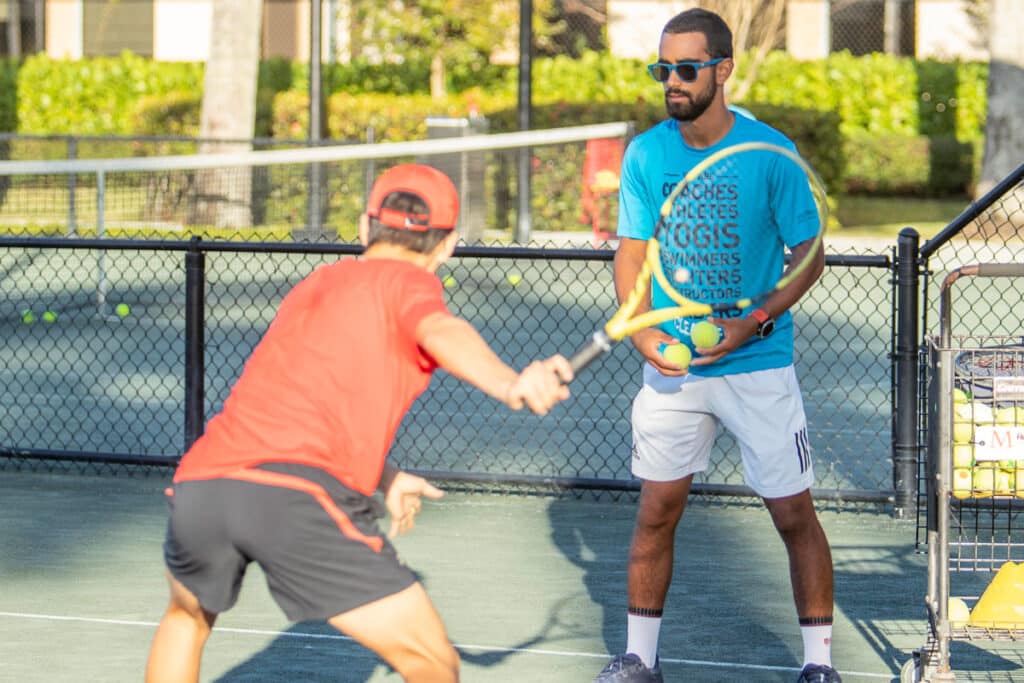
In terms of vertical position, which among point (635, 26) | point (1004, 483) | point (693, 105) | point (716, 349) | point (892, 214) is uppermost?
point (635, 26)

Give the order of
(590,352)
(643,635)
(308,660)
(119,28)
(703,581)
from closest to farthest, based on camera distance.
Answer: (590,352) → (643,635) → (308,660) → (703,581) → (119,28)

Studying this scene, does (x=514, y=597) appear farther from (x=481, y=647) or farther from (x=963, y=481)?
(x=963, y=481)

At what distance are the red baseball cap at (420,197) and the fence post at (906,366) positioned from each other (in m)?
3.85

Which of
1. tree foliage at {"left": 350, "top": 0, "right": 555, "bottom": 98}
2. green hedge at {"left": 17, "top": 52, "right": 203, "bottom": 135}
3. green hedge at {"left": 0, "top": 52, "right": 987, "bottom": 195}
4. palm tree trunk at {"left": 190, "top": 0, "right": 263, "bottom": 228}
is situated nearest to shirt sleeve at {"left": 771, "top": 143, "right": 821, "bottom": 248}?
palm tree trunk at {"left": 190, "top": 0, "right": 263, "bottom": 228}

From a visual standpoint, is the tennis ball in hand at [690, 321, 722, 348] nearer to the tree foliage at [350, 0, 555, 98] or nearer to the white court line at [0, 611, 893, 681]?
the white court line at [0, 611, 893, 681]

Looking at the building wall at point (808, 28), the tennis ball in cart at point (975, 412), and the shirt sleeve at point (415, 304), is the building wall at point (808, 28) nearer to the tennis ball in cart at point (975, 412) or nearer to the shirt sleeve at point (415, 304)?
the tennis ball in cart at point (975, 412)

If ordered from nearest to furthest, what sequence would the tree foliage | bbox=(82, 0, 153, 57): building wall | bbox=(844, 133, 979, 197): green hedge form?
bbox=(844, 133, 979, 197): green hedge
the tree foliage
bbox=(82, 0, 153, 57): building wall

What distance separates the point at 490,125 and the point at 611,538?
17508mm

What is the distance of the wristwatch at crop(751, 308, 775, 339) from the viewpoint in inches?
200

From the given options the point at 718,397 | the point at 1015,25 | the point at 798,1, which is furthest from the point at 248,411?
the point at 798,1

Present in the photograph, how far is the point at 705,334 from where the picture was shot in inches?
189

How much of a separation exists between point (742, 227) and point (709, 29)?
1.93 ft

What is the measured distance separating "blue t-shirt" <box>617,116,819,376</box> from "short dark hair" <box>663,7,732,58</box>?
223mm

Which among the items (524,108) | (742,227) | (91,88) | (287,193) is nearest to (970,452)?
(742,227)
